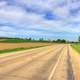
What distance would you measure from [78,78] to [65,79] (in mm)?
930

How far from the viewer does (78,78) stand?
10.9m

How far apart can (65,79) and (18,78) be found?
7.47 ft

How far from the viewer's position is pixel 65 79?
34.0 feet

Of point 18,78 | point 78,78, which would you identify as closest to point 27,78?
point 18,78

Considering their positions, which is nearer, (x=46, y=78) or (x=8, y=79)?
(x=8, y=79)

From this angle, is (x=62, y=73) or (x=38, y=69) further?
(x=38, y=69)

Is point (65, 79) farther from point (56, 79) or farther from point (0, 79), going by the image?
point (0, 79)

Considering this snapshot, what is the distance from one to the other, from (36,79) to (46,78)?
678 mm

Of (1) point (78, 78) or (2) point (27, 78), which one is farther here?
(1) point (78, 78)

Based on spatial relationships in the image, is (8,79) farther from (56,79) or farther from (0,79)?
(56,79)

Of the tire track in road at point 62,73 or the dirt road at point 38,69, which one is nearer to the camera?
the dirt road at point 38,69

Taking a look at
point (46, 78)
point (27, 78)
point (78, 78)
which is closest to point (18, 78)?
point (27, 78)

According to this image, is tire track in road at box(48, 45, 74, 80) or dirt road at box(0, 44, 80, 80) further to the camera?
tire track in road at box(48, 45, 74, 80)

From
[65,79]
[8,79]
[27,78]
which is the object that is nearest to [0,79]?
[8,79]
